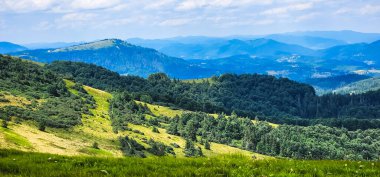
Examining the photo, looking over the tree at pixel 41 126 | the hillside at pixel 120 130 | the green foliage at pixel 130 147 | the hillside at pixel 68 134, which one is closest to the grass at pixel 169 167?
the hillside at pixel 68 134

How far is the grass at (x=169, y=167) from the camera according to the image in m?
13.9

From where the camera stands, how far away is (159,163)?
1592cm

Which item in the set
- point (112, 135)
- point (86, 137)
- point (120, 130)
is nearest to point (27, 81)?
point (120, 130)

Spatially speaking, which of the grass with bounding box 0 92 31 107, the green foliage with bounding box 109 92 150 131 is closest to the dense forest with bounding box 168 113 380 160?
the green foliage with bounding box 109 92 150 131

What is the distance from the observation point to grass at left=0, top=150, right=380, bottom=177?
13.9 m

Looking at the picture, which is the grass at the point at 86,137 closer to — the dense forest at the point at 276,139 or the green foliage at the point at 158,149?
the green foliage at the point at 158,149

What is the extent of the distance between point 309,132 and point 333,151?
4226 cm

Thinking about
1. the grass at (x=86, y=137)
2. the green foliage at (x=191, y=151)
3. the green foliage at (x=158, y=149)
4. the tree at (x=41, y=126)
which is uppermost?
the tree at (x=41, y=126)

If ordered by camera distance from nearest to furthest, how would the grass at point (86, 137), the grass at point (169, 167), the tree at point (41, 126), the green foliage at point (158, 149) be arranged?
1. the grass at point (169, 167)
2. the grass at point (86, 137)
3. the tree at point (41, 126)
4. the green foliage at point (158, 149)

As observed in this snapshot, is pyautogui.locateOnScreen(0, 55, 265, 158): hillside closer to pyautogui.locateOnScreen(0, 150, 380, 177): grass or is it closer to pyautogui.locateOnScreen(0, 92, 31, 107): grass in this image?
pyautogui.locateOnScreen(0, 92, 31, 107): grass

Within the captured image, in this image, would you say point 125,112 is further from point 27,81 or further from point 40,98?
point 40,98

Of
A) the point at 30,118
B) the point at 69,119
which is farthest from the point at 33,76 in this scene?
the point at 30,118

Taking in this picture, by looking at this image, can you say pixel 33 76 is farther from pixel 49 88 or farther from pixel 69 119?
pixel 69 119

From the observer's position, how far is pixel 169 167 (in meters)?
15.2
